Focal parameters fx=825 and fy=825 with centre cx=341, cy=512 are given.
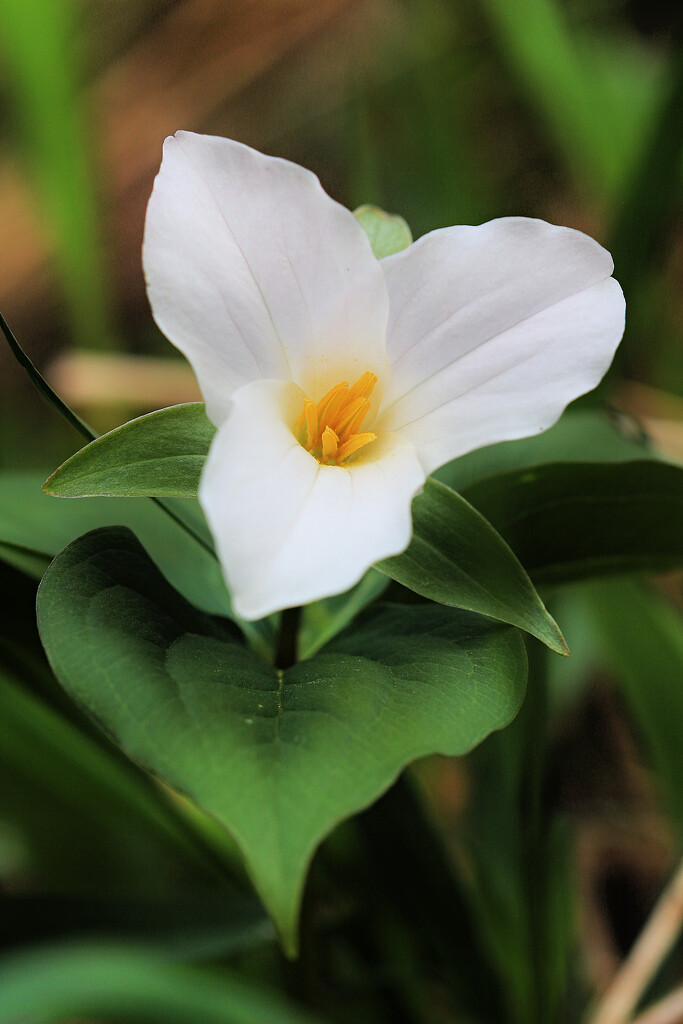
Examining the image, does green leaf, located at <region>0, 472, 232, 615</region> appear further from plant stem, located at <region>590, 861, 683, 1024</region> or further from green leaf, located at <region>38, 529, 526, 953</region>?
plant stem, located at <region>590, 861, 683, 1024</region>

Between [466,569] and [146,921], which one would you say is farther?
[146,921]

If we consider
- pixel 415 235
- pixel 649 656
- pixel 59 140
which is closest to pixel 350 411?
pixel 649 656

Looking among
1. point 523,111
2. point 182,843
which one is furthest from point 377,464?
point 523,111

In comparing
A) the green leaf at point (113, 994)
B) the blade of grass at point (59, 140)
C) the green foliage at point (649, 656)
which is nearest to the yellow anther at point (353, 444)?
the green leaf at point (113, 994)

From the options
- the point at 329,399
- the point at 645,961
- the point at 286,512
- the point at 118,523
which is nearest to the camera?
the point at 286,512

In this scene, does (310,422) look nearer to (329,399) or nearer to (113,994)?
(329,399)

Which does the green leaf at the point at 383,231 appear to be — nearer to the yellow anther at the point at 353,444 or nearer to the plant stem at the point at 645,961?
the yellow anther at the point at 353,444
